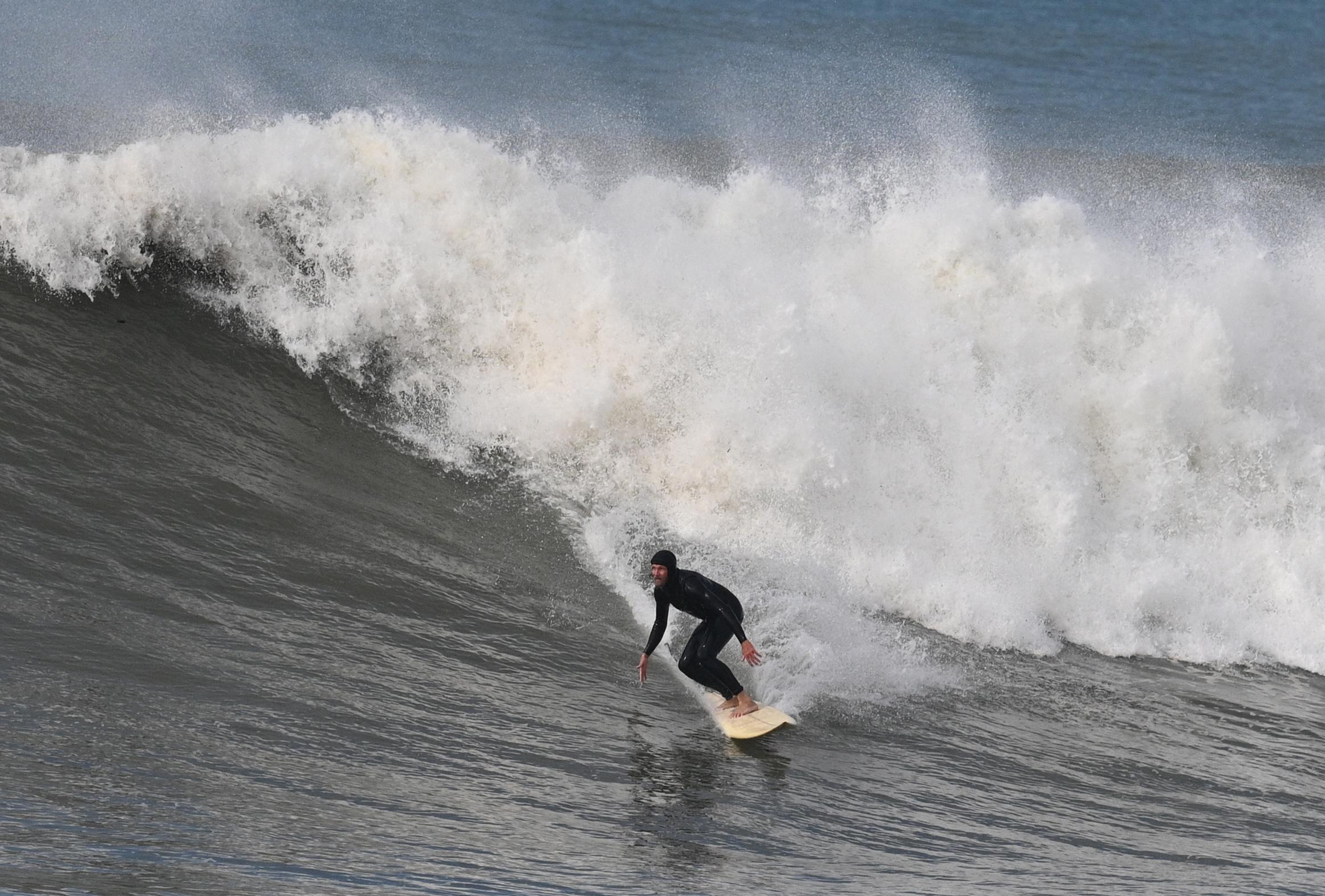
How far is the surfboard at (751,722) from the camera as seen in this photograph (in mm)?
7594

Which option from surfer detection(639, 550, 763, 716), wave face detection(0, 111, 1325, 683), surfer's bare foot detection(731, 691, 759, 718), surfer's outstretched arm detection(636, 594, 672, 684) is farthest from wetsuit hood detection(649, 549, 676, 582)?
wave face detection(0, 111, 1325, 683)

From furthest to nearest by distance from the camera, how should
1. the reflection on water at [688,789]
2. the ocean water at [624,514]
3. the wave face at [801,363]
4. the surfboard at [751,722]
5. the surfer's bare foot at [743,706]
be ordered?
the wave face at [801,363] → the surfer's bare foot at [743,706] → the surfboard at [751,722] → the ocean water at [624,514] → the reflection on water at [688,789]

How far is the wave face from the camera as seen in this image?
10.2 metres

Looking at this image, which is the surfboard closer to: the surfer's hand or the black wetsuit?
the black wetsuit

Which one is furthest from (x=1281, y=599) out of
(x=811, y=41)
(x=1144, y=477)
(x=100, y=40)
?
(x=811, y=41)

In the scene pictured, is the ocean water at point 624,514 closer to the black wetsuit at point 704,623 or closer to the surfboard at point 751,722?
the surfboard at point 751,722

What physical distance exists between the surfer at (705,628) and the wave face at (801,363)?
4.18ft

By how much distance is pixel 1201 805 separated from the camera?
24.5 ft

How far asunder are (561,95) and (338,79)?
3.45 meters

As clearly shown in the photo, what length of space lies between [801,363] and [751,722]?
13.1ft

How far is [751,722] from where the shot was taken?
25.1 feet

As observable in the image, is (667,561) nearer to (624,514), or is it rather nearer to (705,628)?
(705,628)

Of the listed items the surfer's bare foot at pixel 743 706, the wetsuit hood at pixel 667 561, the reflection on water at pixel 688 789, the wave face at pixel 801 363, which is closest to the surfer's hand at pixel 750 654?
the surfer's bare foot at pixel 743 706

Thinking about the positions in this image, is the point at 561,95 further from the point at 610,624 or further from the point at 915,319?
the point at 610,624
